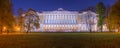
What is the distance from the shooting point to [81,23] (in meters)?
179

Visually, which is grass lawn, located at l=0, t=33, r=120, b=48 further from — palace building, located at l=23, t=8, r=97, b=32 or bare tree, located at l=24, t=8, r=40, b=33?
palace building, located at l=23, t=8, r=97, b=32

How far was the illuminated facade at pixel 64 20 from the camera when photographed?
178 meters

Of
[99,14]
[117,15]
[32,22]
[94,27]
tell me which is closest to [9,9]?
[117,15]

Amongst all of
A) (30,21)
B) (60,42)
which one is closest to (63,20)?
(30,21)

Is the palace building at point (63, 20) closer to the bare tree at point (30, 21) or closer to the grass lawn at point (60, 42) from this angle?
the bare tree at point (30, 21)

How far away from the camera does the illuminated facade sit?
178125 millimetres

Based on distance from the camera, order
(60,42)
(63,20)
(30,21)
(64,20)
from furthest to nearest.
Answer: (63,20) < (64,20) < (30,21) < (60,42)

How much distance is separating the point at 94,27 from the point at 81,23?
1124 centimetres

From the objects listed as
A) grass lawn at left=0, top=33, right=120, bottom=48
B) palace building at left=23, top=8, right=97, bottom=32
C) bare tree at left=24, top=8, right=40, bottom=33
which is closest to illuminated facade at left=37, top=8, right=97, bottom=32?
palace building at left=23, top=8, right=97, bottom=32

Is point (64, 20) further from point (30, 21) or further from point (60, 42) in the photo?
point (60, 42)

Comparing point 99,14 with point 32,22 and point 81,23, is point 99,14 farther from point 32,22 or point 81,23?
point 81,23

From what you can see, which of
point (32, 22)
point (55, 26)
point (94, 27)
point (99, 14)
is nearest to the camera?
point (32, 22)

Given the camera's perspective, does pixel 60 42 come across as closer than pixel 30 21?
Yes

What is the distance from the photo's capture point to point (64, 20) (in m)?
187
